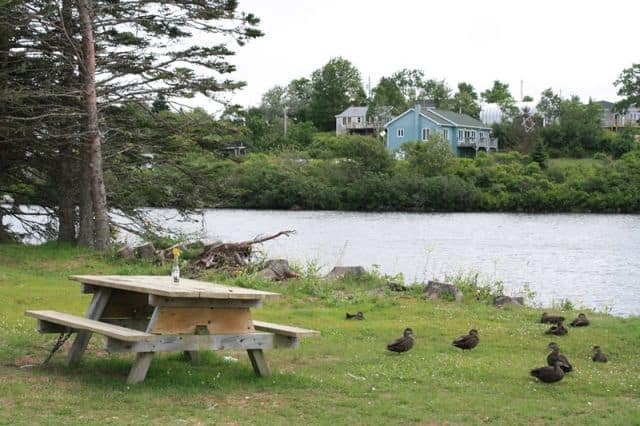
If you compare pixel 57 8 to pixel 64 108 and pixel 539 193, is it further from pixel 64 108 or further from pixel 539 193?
pixel 539 193

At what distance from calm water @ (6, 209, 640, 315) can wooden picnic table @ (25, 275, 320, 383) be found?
1414 cm

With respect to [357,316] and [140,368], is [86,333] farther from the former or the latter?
[357,316]

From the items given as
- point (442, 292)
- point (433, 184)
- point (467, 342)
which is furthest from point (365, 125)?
point (467, 342)

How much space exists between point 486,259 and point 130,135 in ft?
62.1

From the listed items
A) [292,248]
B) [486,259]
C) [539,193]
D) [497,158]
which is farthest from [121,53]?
[497,158]

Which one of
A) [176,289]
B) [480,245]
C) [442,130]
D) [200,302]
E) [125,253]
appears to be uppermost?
[442,130]

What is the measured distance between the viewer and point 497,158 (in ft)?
293

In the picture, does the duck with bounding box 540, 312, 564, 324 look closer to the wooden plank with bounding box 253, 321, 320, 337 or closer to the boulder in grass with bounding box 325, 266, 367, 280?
the wooden plank with bounding box 253, 321, 320, 337

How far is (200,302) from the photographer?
29.9 ft

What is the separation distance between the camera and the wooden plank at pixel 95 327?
8.54 m

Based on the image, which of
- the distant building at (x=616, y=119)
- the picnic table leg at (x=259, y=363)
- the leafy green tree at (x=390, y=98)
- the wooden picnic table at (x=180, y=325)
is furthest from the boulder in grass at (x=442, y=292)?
the distant building at (x=616, y=119)

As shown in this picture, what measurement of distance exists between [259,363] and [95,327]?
1.78 meters

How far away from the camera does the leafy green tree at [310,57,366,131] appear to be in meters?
132

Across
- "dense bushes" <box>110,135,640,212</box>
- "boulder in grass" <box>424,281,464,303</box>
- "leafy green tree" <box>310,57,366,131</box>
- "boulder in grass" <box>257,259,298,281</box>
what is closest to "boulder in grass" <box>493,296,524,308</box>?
"boulder in grass" <box>424,281,464,303</box>
